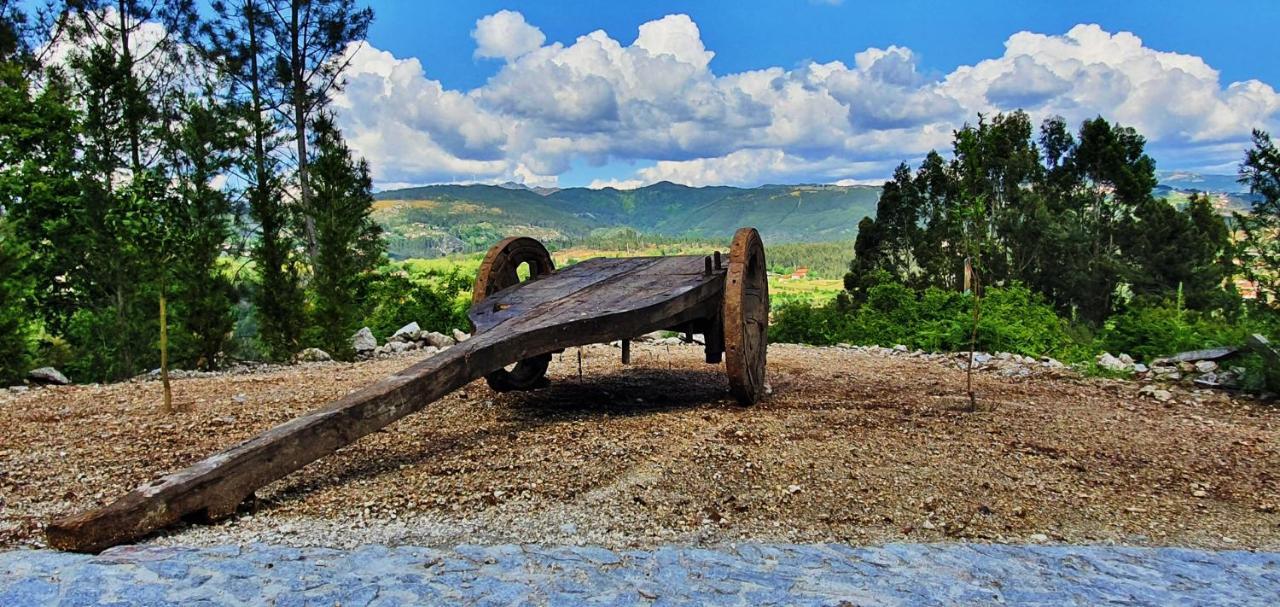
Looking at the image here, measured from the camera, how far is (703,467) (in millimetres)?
3771

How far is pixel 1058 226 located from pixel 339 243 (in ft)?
78.0

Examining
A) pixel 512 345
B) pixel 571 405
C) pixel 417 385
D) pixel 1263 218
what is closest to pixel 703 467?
pixel 512 345

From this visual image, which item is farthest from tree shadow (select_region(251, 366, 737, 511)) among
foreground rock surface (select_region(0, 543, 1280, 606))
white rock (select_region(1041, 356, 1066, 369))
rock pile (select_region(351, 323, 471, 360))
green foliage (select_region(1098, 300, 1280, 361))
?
green foliage (select_region(1098, 300, 1280, 361))

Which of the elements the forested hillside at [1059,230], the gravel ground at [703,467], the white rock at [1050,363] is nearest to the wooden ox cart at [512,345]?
the gravel ground at [703,467]

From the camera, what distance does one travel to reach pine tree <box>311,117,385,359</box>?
1077 cm

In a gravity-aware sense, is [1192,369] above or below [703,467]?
below

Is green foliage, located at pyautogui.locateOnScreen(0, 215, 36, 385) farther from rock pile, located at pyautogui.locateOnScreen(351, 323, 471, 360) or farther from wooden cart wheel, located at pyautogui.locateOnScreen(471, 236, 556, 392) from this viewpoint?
wooden cart wheel, located at pyautogui.locateOnScreen(471, 236, 556, 392)

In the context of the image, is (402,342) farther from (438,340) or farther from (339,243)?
(339,243)

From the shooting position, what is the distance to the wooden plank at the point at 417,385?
2.59 m

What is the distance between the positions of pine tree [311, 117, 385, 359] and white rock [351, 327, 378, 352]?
0.66ft

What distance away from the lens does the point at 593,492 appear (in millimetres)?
3420

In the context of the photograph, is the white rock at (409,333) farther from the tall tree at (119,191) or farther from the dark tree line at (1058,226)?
the dark tree line at (1058,226)

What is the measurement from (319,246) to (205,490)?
30.8 ft

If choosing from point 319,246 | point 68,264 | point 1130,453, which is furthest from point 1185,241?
point 68,264
